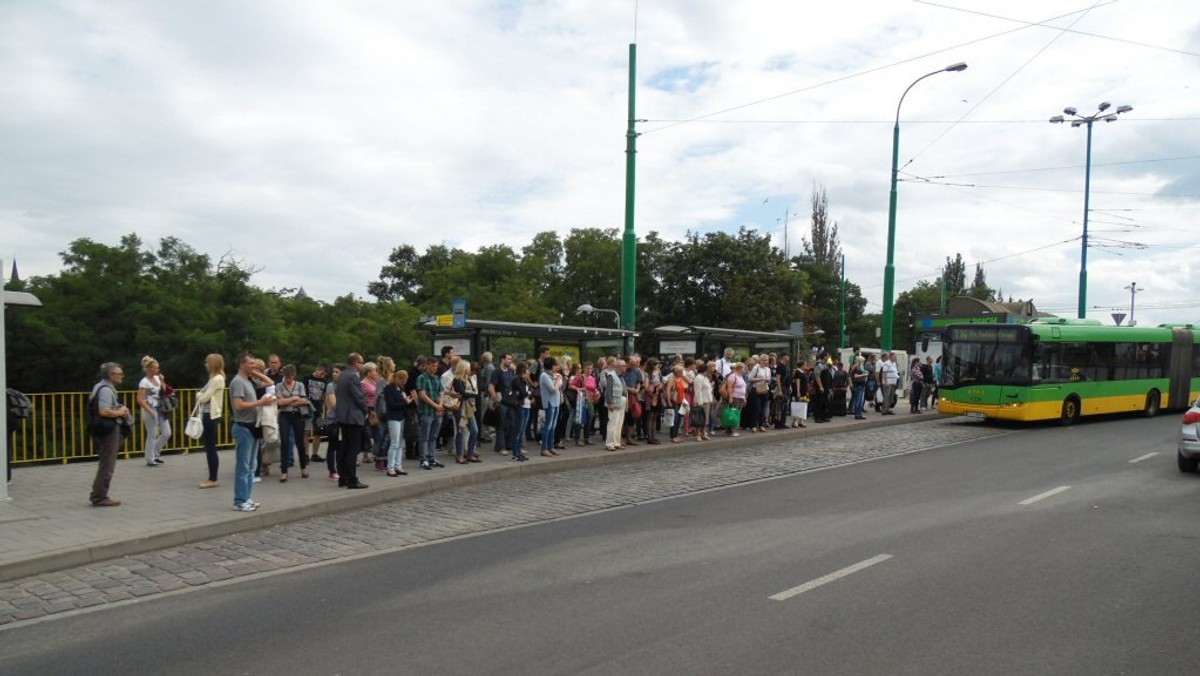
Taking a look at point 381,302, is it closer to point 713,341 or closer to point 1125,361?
point 713,341

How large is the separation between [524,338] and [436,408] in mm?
5453

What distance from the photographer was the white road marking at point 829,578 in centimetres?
636

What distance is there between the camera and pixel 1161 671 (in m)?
4.84

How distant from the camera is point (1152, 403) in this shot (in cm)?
2509

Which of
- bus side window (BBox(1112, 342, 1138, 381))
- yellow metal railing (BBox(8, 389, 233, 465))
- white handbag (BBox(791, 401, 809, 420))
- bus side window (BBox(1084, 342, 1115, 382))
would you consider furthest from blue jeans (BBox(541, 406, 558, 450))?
bus side window (BBox(1112, 342, 1138, 381))

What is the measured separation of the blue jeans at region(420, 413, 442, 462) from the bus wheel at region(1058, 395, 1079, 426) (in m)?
16.9

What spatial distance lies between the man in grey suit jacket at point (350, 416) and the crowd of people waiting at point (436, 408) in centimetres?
2

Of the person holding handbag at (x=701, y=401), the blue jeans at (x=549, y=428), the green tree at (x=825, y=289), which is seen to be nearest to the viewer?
the blue jeans at (x=549, y=428)

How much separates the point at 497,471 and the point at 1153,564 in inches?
335

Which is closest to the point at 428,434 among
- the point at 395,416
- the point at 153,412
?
the point at 395,416

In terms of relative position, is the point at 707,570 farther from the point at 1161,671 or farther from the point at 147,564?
the point at 147,564

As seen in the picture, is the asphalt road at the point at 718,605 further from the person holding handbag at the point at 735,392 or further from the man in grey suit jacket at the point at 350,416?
the person holding handbag at the point at 735,392

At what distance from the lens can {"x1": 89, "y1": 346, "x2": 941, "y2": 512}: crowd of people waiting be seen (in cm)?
1039

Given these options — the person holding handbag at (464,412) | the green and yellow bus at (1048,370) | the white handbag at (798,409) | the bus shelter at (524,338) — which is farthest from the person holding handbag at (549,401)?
the green and yellow bus at (1048,370)
